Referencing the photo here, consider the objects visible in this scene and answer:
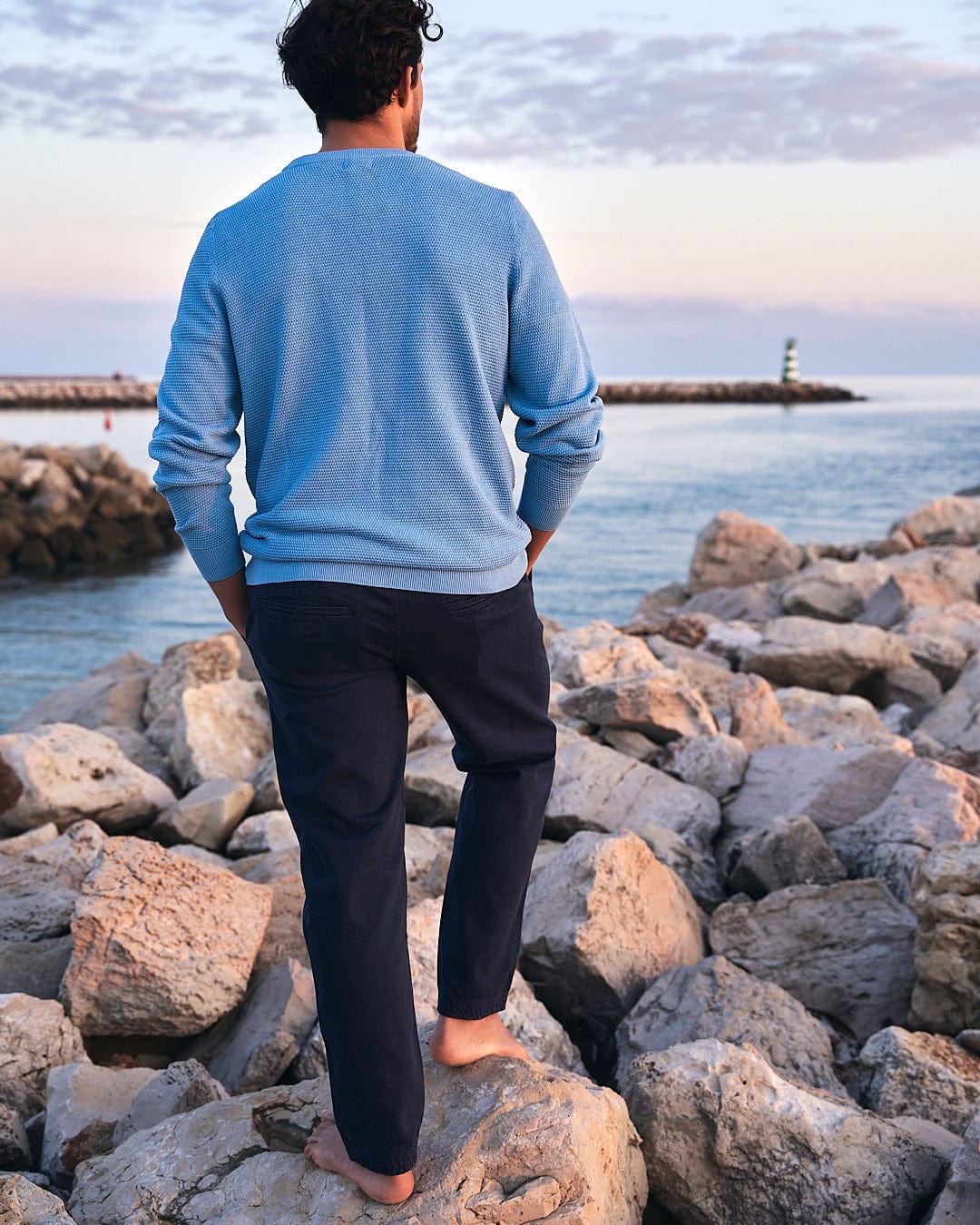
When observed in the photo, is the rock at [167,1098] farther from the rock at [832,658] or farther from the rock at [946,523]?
the rock at [946,523]

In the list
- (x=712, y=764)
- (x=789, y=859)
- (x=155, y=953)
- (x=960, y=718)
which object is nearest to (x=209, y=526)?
(x=155, y=953)

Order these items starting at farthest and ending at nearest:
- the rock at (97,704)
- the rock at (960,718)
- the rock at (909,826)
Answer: the rock at (97,704), the rock at (960,718), the rock at (909,826)

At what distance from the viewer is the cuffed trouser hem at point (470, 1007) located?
7.18 ft

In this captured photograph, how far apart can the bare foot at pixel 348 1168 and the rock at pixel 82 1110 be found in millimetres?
591


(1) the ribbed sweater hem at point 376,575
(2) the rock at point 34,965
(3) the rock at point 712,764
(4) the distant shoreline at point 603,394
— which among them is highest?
(1) the ribbed sweater hem at point 376,575

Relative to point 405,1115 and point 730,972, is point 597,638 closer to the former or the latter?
point 730,972

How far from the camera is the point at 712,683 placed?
6.70m

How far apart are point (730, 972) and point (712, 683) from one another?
3.81 m

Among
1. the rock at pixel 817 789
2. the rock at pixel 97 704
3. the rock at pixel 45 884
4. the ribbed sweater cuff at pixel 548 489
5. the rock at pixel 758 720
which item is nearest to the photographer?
the ribbed sweater cuff at pixel 548 489

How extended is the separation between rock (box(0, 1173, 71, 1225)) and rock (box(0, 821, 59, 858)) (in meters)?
2.12

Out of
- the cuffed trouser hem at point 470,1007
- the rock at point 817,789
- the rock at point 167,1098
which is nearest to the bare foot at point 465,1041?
the cuffed trouser hem at point 470,1007

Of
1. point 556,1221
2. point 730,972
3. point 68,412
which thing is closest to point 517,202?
point 556,1221

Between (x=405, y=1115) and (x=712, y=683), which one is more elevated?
(x=405, y=1115)

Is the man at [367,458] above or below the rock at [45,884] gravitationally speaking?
above
